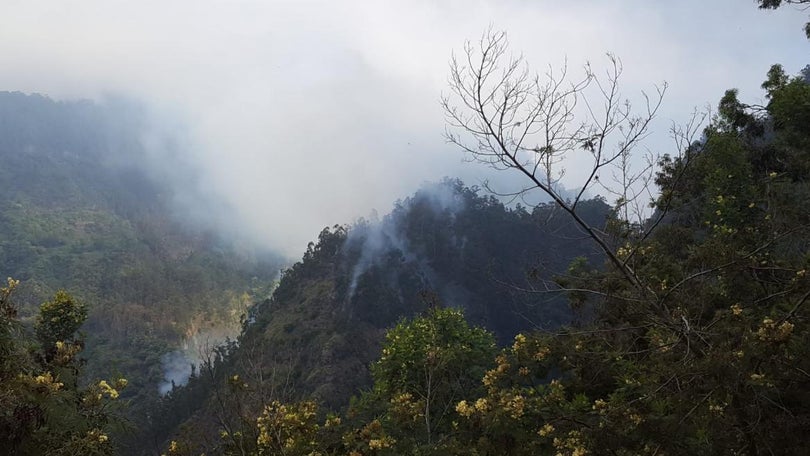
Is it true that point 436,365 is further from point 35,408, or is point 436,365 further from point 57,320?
point 57,320

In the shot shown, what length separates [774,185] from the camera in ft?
31.8

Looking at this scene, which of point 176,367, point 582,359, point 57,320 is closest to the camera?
point 582,359

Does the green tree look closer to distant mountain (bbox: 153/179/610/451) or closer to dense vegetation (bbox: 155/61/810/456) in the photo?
dense vegetation (bbox: 155/61/810/456)

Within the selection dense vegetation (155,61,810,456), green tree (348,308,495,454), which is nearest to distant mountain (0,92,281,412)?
green tree (348,308,495,454)

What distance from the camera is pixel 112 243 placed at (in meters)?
92.5

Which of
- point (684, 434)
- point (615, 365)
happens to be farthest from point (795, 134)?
point (684, 434)

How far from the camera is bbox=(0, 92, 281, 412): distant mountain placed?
6769cm

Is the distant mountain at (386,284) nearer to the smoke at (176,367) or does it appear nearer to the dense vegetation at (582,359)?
the dense vegetation at (582,359)

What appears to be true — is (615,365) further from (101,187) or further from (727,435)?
(101,187)

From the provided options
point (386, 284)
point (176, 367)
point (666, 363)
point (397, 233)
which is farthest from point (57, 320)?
point (176, 367)

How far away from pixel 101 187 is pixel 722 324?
135339 mm

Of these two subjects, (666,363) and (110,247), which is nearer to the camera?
(666,363)

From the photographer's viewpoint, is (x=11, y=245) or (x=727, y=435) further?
(x=11, y=245)

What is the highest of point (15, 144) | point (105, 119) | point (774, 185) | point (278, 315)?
point (105, 119)
